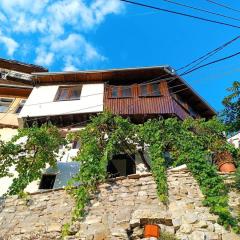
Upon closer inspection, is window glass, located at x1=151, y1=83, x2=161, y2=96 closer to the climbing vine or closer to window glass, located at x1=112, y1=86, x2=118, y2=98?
window glass, located at x1=112, y1=86, x2=118, y2=98

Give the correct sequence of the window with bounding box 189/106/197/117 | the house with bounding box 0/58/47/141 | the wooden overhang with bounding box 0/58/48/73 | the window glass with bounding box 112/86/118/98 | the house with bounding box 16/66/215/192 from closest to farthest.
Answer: the house with bounding box 16/66/215/192
the window glass with bounding box 112/86/118/98
the house with bounding box 0/58/47/141
the window with bounding box 189/106/197/117
the wooden overhang with bounding box 0/58/48/73

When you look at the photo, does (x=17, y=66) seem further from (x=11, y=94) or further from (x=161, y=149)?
(x=161, y=149)

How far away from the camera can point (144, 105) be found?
16.4 m

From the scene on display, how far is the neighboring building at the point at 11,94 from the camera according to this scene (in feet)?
57.0

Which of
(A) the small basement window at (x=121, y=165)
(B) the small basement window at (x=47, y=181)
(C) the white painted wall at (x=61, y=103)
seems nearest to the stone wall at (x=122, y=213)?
(B) the small basement window at (x=47, y=181)

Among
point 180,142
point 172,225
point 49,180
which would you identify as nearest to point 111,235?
point 172,225

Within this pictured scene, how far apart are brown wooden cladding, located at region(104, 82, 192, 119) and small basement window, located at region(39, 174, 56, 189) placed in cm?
422

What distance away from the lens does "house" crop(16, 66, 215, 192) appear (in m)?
16.0

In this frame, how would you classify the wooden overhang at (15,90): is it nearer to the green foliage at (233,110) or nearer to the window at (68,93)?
the window at (68,93)

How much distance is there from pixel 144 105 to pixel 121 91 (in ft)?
5.89

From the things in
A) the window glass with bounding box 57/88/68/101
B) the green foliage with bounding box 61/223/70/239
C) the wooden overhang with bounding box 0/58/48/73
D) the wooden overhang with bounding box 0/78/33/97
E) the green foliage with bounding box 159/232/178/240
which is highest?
the wooden overhang with bounding box 0/58/48/73

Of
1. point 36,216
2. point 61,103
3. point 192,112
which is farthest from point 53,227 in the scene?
point 192,112

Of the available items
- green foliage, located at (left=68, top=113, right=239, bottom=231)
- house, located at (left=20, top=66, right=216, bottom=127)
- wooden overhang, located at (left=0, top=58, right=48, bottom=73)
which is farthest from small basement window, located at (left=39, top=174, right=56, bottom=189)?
wooden overhang, located at (left=0, top=58, right=48, bottom=73)

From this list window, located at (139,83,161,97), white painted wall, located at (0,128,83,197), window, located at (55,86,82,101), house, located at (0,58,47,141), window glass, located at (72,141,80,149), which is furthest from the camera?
house, located at (0,58,47,141)
